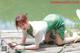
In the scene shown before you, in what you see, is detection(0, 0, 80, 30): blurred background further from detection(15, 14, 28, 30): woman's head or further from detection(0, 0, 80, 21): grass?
detection(15, 14, 28, 30): woman's head

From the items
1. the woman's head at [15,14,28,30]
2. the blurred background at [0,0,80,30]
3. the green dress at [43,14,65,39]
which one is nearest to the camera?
the woman's head at [15,14,28,30]

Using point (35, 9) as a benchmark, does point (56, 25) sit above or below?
below

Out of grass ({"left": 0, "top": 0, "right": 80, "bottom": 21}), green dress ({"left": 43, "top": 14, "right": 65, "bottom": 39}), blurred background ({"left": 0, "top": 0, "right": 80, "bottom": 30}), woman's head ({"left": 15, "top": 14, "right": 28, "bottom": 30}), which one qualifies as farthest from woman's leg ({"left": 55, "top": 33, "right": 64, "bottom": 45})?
grass ({"left": 0, "top": 0, "right": 80, "bottom": 21})

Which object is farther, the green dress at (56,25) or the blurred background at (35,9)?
the blurred background at (35,9)

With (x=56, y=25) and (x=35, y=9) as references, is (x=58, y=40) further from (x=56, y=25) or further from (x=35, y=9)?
(x=35, y=9)

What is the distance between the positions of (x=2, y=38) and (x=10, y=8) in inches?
43.7

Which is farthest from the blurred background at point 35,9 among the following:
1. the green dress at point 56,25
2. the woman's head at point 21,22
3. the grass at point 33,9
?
the woman's head at point 21,22

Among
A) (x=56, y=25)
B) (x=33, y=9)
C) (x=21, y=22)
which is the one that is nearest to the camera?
(x=21, y=22)

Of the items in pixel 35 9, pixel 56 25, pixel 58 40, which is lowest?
pixel 58 40

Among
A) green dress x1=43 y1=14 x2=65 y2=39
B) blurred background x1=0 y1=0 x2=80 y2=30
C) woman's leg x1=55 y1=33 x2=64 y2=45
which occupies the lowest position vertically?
woman's leg x1=55 y1=33 x2=64 y2=45

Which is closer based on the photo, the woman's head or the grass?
the woman's head

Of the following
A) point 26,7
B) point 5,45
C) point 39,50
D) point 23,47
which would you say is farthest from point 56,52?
point 26,7

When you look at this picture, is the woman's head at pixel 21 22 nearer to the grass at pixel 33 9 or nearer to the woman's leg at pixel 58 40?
the woman's leg at pixel 58 40

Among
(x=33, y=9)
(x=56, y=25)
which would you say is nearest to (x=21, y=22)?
(x=56, y=25)
